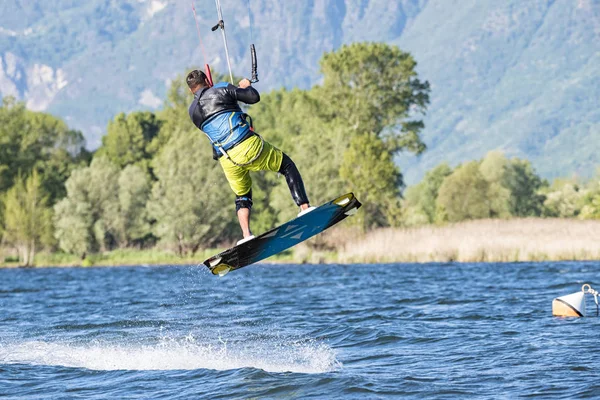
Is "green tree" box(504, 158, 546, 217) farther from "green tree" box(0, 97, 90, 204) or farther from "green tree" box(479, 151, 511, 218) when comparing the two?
"green tree" box(0, 97, 90, 204)

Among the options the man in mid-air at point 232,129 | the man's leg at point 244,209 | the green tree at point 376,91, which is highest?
the green tree at point 376,91

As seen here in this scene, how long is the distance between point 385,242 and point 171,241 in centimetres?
1899

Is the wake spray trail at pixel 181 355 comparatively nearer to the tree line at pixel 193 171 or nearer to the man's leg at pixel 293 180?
the man's leg at pixel 293 180

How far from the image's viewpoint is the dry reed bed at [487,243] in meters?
38.8

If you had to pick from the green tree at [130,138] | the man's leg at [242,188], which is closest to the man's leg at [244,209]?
the man's leg at [242,188]

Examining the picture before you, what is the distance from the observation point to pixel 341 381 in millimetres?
12008

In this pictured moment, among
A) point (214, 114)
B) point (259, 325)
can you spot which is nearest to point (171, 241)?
point (259, 325)

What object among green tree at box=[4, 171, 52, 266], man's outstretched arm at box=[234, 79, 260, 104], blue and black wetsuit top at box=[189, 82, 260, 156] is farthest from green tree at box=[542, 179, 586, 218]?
man's outstretched arm at box=[234, 79, 260, 104]

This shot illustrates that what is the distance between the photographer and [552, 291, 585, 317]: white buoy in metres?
18.2

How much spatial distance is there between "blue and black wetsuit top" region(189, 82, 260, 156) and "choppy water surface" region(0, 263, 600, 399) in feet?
10.4

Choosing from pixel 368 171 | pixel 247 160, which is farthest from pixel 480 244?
pixel 247 160

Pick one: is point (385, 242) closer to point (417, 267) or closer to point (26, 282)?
point (417, 267)

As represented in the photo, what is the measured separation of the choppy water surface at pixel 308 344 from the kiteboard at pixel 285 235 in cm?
151

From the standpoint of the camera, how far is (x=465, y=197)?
8481 cm
